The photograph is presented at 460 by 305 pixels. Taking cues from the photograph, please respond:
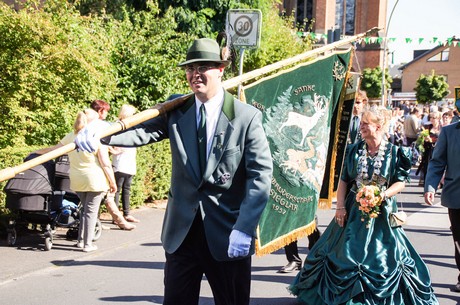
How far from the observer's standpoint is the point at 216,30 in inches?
750

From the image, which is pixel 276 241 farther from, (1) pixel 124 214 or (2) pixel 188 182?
(1) pixel 124 214

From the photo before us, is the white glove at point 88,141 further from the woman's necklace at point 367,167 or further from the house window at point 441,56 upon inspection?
the house window at point 441,56

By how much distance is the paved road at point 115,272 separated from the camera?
6.39 m

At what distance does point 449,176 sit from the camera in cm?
683

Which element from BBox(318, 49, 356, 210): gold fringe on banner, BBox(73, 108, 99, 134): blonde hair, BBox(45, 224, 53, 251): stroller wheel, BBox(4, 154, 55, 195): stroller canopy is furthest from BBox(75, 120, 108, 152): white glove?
BBox(45, 224, 53, 251): stroller wheel

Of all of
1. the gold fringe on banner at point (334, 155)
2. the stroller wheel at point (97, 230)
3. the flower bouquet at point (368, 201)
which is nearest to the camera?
the flower bouquet at point (368, 201)

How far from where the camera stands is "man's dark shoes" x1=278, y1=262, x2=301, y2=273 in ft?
24.3

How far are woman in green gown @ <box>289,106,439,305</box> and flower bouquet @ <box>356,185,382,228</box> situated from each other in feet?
0.03

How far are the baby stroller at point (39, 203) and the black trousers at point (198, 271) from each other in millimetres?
4505

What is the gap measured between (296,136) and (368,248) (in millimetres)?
1155

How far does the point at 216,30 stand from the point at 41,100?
897cm

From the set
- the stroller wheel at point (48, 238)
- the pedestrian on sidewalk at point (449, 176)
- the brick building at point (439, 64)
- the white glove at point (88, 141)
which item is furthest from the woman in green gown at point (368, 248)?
the brick building at point (439, 64)

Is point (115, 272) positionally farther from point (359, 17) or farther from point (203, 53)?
point (359, 17)

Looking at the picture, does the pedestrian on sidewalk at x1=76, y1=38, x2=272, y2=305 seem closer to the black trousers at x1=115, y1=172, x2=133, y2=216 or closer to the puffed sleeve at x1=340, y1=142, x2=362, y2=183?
the puffed sleeve at x1=340, y1=142, x2=362, y2=183
